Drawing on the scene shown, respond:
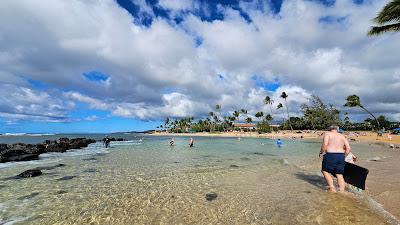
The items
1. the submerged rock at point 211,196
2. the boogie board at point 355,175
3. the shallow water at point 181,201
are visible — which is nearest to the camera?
the shallow water at point 181,201

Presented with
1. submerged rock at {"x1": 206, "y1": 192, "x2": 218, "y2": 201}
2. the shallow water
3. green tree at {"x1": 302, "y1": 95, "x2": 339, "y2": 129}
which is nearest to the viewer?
the shallow water

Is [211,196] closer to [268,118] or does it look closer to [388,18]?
[388,18]

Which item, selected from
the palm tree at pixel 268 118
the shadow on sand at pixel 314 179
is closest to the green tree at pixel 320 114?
the palm tree at pixel 268 118

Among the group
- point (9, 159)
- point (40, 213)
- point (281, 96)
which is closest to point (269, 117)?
point (281, 96)

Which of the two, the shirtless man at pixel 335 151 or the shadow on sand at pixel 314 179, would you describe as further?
the shadow on sand at pixel 314 179

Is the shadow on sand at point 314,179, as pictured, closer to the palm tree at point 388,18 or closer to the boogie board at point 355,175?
the boogie board at point 355,175

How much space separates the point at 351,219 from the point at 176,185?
7.34 m

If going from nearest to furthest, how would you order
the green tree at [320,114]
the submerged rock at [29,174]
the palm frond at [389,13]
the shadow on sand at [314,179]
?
the shadow on sand at [314,179], the submerged rock at [29,174], the palm frond at [389,13], the green tree at [320,114]

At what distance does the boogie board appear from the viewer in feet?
27.5

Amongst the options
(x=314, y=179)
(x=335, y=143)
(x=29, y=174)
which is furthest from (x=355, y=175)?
(x=29, y=174)

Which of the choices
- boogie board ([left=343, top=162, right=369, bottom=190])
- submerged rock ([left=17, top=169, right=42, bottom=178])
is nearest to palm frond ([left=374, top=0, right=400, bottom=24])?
boogie board ([left=343, top=162, right=369, bottom=190])

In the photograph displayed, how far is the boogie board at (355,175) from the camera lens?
8.39 metres

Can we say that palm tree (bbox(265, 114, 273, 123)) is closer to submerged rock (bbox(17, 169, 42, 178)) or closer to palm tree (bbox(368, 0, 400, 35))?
palm tree (bbox(368, 0, 400, 35))

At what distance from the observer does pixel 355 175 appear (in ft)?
28.9
